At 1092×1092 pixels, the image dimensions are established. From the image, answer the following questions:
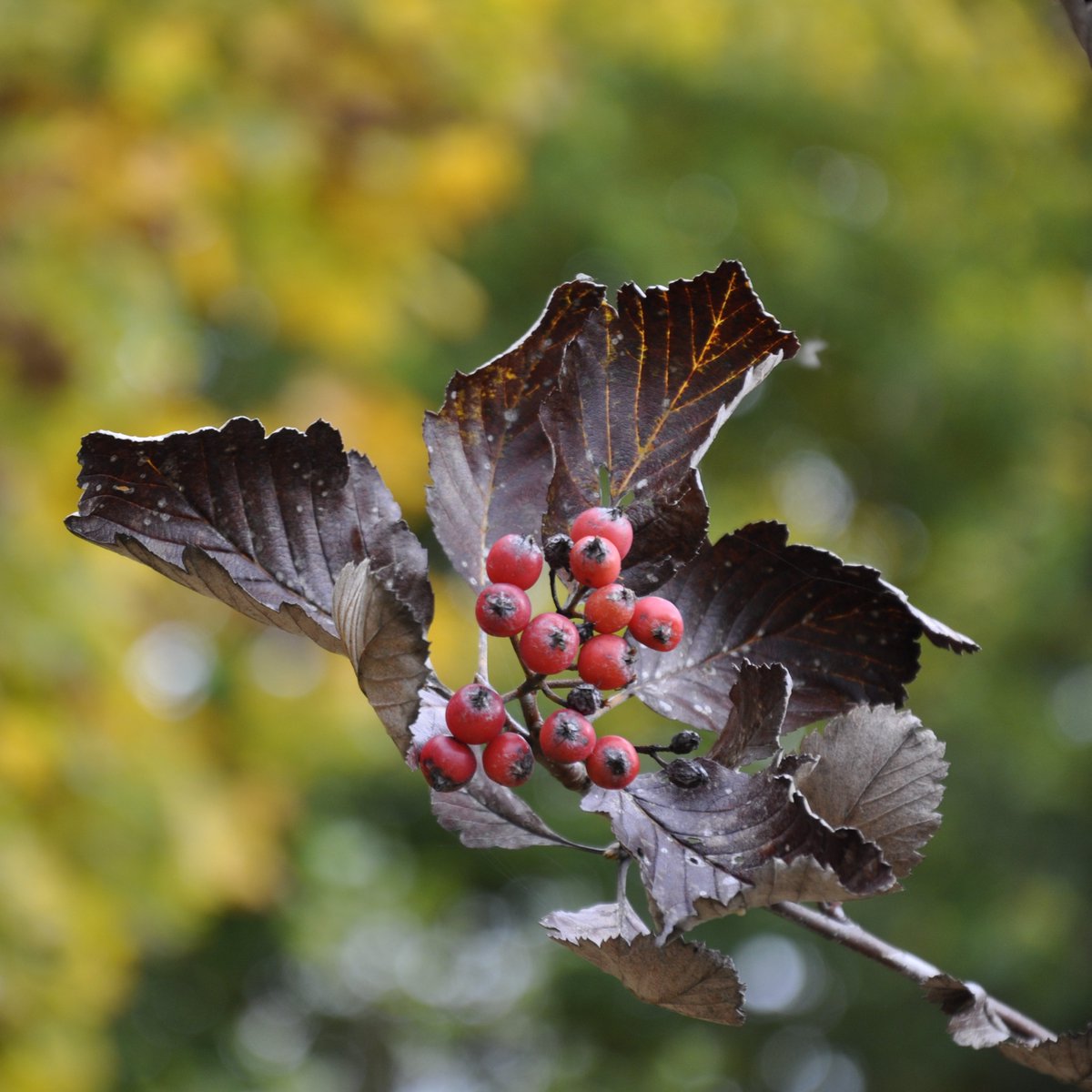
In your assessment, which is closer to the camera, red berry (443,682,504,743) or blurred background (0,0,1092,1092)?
red berry (443,682,504,743)

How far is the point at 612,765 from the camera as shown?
0.37 m

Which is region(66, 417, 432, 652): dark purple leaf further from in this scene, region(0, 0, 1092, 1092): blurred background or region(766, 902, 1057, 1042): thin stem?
region(0, 0, 1092, 1092): blurred background

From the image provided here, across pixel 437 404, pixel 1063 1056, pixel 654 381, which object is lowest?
pixel 1063 1056

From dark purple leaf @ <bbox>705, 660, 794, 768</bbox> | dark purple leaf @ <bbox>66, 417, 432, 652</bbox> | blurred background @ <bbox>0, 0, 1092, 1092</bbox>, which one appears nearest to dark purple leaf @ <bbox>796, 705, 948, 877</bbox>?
dark purple leaf @ <bbox>705, 660, 794, 768</bbox>

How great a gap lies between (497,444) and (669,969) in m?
0.18

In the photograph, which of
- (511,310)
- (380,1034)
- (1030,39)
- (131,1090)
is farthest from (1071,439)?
(131,1090)

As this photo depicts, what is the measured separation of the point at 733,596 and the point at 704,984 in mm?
Result: 142

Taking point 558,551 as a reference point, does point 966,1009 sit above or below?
below

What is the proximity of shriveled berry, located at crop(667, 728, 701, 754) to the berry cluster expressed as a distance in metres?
0.01

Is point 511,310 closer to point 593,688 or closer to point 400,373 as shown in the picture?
point 400,373

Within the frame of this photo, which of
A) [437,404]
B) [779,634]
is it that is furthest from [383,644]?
[437,404]

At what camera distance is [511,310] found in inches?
159

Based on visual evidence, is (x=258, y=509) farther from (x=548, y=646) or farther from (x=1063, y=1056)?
(x=1063, y=1056)

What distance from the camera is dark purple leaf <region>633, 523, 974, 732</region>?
42 centimetres
